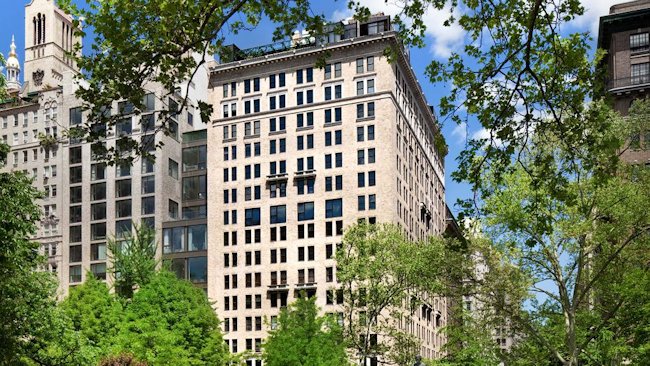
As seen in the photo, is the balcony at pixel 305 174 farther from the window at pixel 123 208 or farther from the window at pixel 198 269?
the window at pixel 123 208

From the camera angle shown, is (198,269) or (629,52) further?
(198,269)

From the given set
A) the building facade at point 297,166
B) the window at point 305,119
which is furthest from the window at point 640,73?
the window at point 305,119

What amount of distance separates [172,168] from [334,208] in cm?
2255

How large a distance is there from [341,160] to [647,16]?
34.8m

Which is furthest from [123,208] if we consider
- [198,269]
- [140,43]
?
[140,43]

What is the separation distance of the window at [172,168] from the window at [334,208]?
69.7ft

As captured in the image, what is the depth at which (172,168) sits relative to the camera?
105438 mm

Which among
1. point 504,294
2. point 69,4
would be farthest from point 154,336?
point 69,4

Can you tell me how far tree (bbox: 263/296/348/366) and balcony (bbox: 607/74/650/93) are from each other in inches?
1547

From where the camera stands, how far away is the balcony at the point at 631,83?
262 ft

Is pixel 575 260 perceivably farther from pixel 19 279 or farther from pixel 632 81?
pixel 632 81

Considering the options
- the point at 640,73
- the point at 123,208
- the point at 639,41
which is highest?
the point at 639,41

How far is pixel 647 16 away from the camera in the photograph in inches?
3191

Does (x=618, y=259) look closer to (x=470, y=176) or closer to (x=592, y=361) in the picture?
(x=592, y=361)
